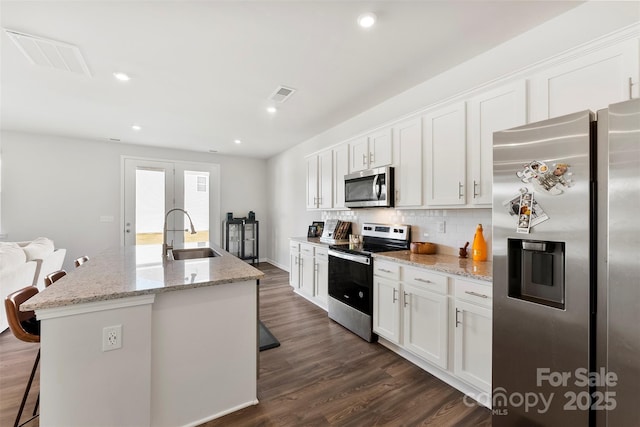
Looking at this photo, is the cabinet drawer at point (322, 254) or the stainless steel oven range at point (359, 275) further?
the cabinet drawer at point (322, 254)

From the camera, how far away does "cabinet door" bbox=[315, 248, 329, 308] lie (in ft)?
11.5

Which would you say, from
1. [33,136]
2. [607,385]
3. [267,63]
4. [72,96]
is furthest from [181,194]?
[607,385]

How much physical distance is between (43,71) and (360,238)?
3870mm

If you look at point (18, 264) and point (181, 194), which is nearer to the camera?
point (18, 264)

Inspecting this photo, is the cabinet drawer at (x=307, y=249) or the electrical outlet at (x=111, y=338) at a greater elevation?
the cabinet drawer at (x=307, y=249)

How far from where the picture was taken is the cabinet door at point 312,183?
14.2ft

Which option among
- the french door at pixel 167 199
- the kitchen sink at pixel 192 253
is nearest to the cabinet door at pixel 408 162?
the kitchen sink at pixel 192 253

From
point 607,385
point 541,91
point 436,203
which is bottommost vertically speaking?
point 607,385

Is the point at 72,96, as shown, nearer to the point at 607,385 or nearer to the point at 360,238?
the point at 360,238

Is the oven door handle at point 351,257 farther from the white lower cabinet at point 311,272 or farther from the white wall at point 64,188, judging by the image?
the white wall at point 64,188

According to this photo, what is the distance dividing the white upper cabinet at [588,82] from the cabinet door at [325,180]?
249 centimetres

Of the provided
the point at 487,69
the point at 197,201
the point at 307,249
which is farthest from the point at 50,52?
the point at 197,201

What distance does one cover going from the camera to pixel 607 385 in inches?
47.6

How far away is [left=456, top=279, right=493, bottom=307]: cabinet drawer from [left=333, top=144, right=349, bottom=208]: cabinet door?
205cm
